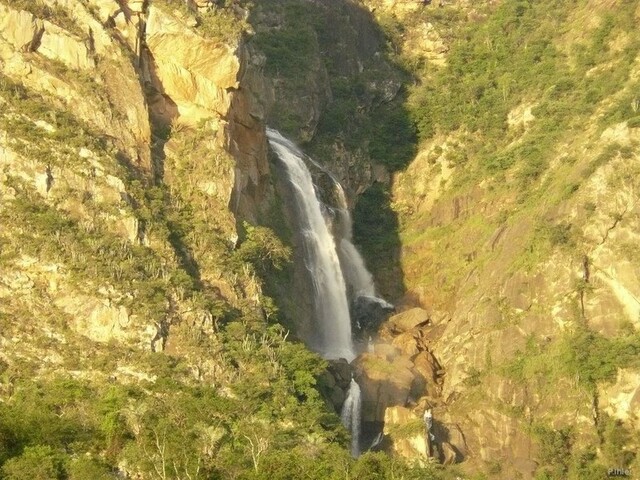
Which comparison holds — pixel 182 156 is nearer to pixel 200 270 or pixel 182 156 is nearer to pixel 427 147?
pixel 200 270

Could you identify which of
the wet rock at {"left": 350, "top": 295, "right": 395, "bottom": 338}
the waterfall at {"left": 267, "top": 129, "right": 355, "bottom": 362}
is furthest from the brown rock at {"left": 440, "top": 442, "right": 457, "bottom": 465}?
the wet rock at {"left": 350, "top": 295, "right": 395, "bottom": 338}

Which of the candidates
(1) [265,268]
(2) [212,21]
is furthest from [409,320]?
(2) [212,21]

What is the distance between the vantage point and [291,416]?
43.8 m

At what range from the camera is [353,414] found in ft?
162

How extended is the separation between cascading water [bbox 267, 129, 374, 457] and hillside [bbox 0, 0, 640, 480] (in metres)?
1.04

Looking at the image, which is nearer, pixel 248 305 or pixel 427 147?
pixel 248 305

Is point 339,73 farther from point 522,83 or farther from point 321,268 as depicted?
point 321,268

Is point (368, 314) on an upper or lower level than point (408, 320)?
upper

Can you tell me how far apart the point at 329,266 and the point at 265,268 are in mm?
6907

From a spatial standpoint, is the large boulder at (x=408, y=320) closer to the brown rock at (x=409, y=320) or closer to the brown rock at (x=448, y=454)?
the brown rock at (x=409, y=320)

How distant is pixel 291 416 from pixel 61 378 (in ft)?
26.3

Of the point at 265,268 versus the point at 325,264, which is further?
the point at 325,264

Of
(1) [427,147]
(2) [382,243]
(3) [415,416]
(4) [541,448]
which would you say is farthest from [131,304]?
(1) [427,147]

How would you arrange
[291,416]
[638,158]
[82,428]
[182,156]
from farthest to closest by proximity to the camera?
[638,158]
[182,156]
[291,416]
[82,428]
